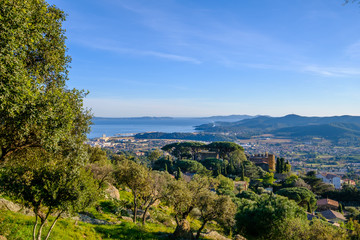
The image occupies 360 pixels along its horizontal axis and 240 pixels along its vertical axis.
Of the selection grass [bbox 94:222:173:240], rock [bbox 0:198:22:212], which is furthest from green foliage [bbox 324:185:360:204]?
rock [bbox 0:198:22:212]

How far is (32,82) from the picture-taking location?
25.1 feet

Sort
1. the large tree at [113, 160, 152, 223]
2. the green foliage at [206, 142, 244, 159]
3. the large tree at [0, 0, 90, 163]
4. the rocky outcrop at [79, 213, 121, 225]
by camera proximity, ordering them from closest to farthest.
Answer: the large tree at [0, 0, 90, 163], the rocky outcrop at [79, 213, 121, 225], the large tree at [113, 160, 152, 223], the green foliage at [206, 142, 244, 159]

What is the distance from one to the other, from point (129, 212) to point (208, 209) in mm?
10298

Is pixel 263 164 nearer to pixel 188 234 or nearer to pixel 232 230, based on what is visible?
pixel 232 230

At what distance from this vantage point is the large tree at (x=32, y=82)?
6348mm

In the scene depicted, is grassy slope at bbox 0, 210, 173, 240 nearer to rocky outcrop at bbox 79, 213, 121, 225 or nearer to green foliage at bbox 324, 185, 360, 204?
rocky outcrop at bbox 79, 213, 121, 225

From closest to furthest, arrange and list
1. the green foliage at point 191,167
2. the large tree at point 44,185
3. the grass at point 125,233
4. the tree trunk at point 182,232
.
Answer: the large tree at point 44,185 < the grass at point 125,233 < the tree trunk at point 182,232 < the green foliage at point 191,167

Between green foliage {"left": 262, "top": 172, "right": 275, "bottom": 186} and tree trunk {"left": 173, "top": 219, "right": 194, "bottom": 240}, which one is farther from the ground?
tree trunk {"left": 173, "top": 219, "right": 194, "bottom": 240}

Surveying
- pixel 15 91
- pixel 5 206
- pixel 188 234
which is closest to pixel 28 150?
pixel 15 91

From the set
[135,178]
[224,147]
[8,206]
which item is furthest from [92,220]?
[224,147]

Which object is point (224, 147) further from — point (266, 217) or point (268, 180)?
point (266, 217)

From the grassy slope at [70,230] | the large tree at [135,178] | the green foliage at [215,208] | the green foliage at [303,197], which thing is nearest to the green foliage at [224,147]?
the green foliage at [303,197]

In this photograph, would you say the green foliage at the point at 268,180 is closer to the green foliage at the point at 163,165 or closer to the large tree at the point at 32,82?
the green foliage at the point at 163,165

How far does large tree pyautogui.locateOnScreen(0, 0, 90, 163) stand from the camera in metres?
6.35
